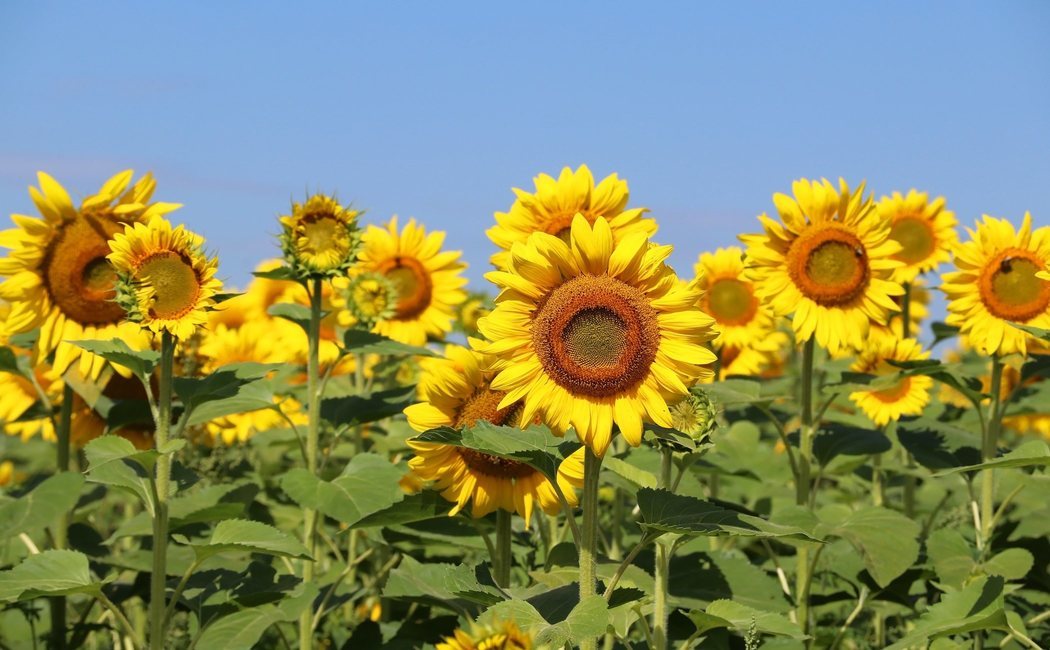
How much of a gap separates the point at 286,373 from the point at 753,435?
230 centimetres

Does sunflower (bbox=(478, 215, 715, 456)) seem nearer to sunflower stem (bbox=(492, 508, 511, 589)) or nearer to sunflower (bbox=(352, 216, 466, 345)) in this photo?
sunflower stem (bbox=(492, 508, 511, 589))

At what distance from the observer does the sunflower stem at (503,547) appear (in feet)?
14.2

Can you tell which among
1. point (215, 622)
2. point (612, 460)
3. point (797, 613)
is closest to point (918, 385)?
point (797, 613)

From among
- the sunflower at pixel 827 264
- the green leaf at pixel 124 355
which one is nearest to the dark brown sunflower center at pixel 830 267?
the sunflower at pixel 827 264

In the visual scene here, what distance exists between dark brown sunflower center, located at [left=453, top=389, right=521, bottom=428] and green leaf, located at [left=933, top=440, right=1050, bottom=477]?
1.34 metres

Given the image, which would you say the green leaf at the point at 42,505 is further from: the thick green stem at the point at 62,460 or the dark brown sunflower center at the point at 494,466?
the dark brown sunflower center at the point at 494,466

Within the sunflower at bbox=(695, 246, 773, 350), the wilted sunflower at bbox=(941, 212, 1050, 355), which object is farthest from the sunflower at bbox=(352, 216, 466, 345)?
the wilted sunflower at bbox=(941, 212, 1050, 355)

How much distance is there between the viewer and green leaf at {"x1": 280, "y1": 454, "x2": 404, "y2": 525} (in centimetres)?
435

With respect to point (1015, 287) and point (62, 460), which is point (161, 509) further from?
point (1015, 287)

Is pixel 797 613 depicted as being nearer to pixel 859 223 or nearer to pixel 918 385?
pixel 859 223

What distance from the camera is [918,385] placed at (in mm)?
7043

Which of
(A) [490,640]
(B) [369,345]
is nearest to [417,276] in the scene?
(B) [369,345]

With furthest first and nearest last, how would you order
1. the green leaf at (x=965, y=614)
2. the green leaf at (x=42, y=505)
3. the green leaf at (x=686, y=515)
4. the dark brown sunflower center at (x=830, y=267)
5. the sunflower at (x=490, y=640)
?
1. the dark brown sunflower center at (x=830, y=267)
2. the green leaf at (x=42, y=505)
3. the green leaf at (x=965, y=614)
4. the green leaf at (x=686, y=515)
5. the sunflower at (x=490, y=640)

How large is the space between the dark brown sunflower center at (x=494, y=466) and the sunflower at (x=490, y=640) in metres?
1.71
